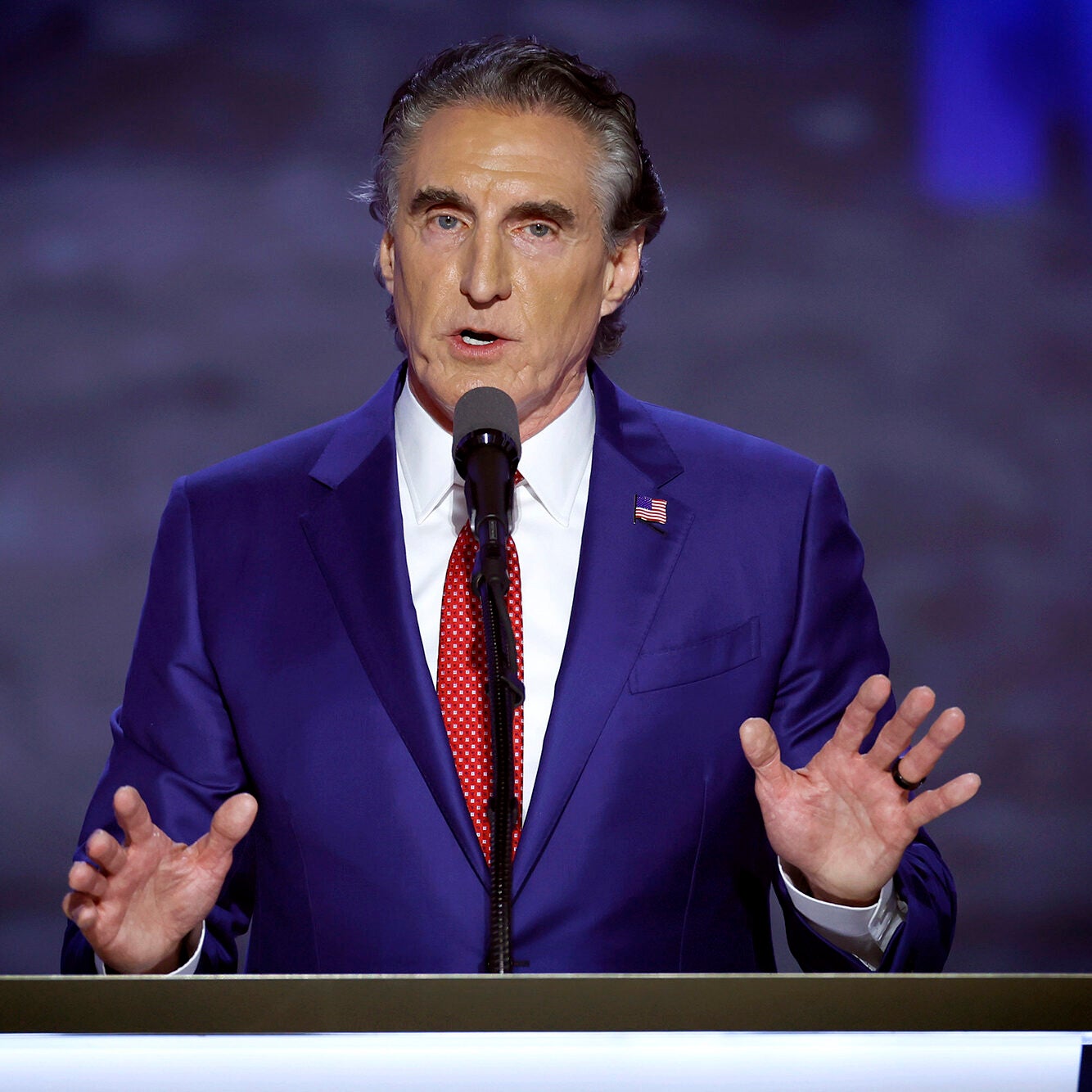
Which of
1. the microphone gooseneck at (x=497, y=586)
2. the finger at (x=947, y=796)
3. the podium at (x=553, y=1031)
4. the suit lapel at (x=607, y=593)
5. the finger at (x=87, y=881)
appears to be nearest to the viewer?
the podium at (x=553, y=1031)

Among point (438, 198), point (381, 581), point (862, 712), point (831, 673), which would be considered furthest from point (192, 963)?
point (438, 198)

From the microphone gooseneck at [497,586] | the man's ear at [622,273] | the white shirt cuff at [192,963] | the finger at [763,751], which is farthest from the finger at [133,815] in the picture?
the man's ear at [622,273]

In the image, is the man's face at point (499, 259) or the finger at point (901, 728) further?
the man's face at point (499, 259)

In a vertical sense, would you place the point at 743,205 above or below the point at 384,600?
above

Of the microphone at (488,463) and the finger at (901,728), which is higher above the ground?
the microphone at (488,463)

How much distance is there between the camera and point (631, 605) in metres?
1.71

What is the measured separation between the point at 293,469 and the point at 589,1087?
1086 mm

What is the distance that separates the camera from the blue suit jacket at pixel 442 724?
1.61 m

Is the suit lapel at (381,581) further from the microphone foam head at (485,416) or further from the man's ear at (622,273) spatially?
the microphone foam head at (485,416)

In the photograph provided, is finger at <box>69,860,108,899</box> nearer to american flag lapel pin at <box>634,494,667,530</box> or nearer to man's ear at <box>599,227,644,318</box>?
american flag lapel pin at <box>634,494,667,530</box>

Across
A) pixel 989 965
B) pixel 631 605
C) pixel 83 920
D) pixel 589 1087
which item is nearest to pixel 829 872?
pixel 631 605

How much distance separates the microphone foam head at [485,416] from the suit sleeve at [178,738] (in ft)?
2.17

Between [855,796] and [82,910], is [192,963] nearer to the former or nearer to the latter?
[82,910]

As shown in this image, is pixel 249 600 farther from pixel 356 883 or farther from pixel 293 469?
pixel 356 883
